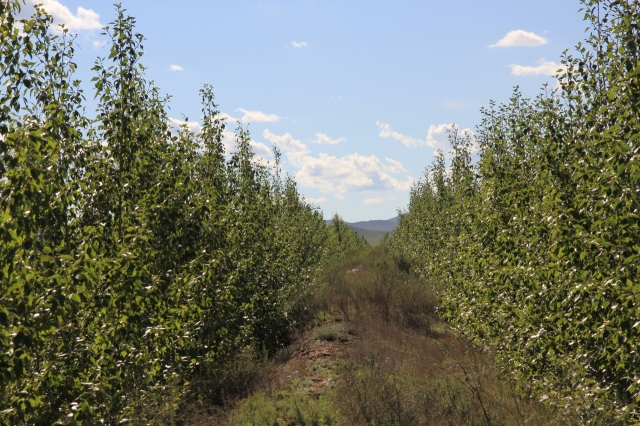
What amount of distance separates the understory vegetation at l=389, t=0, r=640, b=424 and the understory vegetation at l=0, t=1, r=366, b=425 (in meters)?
4.23

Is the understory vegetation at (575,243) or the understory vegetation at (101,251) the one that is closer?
the understory vegetation at (101,251)

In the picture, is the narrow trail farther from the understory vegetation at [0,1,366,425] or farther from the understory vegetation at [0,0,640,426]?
the understory vegetation at [0,1,366,425]

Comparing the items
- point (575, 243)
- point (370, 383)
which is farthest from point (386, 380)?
point (575, 243)

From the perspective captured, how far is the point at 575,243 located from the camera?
572 centimetres

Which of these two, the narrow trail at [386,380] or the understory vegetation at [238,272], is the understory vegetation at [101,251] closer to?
the understory vegetation at [238,272]

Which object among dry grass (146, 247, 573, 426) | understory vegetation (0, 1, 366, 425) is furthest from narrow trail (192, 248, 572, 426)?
understory vegetation (0, 1, 366, 425)

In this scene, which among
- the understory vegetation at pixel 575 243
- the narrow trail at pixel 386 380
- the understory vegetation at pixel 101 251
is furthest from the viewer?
the narrow trail at pixel 386 380

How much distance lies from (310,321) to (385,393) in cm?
937

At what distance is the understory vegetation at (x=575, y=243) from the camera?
525 cm

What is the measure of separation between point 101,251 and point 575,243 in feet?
16.7

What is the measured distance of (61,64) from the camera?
663cm

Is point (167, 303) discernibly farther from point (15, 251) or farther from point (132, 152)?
point (15, 251)

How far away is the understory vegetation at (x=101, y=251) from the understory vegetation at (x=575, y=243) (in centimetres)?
423

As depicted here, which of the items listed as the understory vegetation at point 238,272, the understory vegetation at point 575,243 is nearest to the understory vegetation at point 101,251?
the understory vegetation at point 238,272
